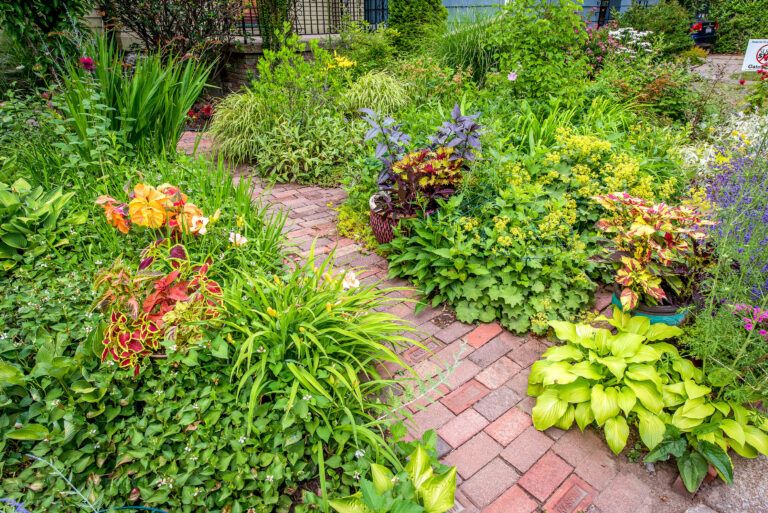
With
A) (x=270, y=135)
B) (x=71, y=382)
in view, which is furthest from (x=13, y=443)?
(x=270, y=135)

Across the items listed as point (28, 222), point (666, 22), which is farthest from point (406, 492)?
point (666, 22)

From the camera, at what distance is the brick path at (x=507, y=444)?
1849 millimetres

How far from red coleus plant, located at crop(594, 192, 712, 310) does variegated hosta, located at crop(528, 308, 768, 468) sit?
8.1 inches

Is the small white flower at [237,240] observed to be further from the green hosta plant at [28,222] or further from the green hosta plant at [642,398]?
the green hosta plant at [642,398]

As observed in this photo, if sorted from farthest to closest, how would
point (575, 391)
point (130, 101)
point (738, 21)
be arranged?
point (738, 21) < point (130, 101) < point (575, 391)

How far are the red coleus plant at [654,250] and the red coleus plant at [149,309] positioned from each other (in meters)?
2.04

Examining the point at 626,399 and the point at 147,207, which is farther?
the point at 147,207

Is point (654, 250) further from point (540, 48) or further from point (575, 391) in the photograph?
point (540, 48)

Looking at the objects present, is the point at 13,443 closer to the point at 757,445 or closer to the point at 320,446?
the point at 320,446

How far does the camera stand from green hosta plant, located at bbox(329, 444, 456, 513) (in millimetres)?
1449

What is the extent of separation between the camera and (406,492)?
1.52 meters

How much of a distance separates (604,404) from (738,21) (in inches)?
638

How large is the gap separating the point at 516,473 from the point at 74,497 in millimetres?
1648

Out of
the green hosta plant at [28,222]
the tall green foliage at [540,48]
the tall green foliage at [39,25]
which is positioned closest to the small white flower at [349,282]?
the green hosta plant at [28,222]
